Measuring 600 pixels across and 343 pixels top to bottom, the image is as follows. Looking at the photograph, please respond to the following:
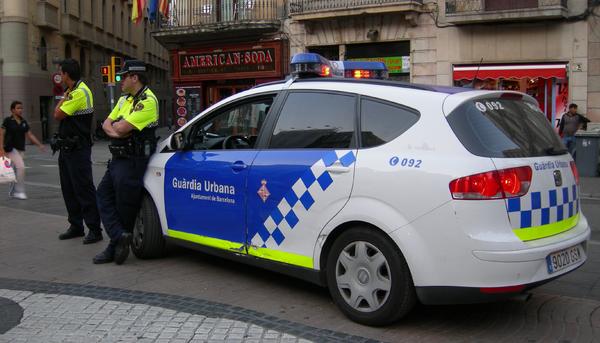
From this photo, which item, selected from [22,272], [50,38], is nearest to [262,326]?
[22,272]

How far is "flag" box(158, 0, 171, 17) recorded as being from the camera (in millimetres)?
22656

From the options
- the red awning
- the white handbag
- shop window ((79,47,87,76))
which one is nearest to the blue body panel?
the white handbag

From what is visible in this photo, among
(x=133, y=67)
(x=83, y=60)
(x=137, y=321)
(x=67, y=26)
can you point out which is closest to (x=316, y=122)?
(x=137, y=321)

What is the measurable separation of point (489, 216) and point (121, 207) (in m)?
3.50

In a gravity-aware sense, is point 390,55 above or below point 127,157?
above

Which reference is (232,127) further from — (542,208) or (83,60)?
(83,60)

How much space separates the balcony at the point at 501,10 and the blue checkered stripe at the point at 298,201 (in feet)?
45.6

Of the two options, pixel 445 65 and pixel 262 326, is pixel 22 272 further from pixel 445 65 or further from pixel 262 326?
pixel 445 65

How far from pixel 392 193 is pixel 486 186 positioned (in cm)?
59

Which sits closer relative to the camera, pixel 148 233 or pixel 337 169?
pixel 337 169

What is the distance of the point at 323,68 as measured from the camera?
Result: 541cm

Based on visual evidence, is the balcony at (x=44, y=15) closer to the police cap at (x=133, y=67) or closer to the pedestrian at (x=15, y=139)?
the pedestrian at (x=15, y=139)

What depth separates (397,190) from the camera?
12.7 feet

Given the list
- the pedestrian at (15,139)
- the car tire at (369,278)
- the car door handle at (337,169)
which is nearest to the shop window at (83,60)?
the pedestrian at (15,139)
